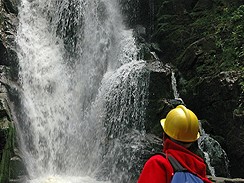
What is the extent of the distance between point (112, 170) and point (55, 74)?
5.01 meters

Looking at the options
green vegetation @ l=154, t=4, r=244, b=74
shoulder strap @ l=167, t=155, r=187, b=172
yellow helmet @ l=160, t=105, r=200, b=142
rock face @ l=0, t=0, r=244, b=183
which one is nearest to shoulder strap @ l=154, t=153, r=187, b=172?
shoulder strap @ l=167, t=155, r=187, b=172

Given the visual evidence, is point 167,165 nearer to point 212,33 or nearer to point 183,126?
point 183,126

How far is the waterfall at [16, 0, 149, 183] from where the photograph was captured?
10.5 m

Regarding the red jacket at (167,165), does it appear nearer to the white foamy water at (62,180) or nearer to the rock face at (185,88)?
the rock face at (185,88)

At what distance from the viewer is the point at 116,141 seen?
10.4 meters

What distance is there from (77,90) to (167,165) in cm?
1131

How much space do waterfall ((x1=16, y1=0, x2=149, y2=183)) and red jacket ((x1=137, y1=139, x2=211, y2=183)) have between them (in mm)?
7623

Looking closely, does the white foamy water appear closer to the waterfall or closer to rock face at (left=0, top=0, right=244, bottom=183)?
the waterfall

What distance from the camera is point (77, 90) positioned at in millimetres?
13070

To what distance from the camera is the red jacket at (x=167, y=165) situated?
1919mm

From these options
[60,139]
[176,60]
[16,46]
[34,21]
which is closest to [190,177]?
[60,139]

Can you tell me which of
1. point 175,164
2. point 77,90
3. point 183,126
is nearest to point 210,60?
point 77,90

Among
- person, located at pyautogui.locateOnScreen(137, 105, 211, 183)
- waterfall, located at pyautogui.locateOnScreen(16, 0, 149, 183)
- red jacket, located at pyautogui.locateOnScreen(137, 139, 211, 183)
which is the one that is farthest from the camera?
waterfall, located at pyautogui.locateOnScreen(16, 0, 149, 183)

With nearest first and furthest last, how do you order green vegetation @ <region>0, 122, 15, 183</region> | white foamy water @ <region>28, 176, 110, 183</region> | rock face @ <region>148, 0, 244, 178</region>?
green vegetation @ <region>0, 122, 15, 183</region> → white foamy water @ <region>28, 176, 110, 183</region> → rock face @ <region>148, 0, 244, 178</region>
